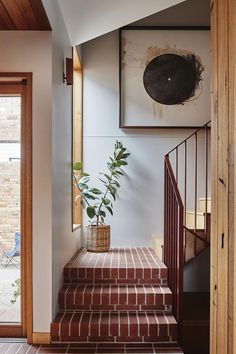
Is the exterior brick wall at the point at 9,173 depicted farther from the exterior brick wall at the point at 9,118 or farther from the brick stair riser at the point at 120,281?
the brick stair riser at the point at 120,281

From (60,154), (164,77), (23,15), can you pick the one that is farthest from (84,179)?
(23,15)

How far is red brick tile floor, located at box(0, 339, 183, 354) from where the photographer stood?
2.50m

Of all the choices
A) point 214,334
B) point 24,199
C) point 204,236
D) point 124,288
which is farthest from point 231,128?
point 204,236

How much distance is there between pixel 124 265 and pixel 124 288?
29 centimetres

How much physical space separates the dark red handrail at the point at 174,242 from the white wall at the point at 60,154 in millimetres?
1058

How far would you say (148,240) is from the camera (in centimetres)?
455

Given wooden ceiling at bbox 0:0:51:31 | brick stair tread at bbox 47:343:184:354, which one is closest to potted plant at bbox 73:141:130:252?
brick stair tread at bbox 47:343:184:354

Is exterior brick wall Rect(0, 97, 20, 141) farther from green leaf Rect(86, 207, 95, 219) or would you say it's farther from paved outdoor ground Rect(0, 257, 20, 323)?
green leaf Rect(86, 207, 95, 219)

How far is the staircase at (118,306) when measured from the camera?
2.64 metres

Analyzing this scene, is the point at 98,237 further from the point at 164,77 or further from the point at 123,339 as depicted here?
the point at 164,77

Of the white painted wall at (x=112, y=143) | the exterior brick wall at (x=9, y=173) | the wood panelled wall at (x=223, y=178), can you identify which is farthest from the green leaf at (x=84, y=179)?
the wood panelled wall at (x=223, y=178)

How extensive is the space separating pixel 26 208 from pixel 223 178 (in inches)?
80.8

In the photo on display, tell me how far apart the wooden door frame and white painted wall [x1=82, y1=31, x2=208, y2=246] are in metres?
1.89

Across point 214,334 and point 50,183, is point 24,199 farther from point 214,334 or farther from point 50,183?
point 214,334
